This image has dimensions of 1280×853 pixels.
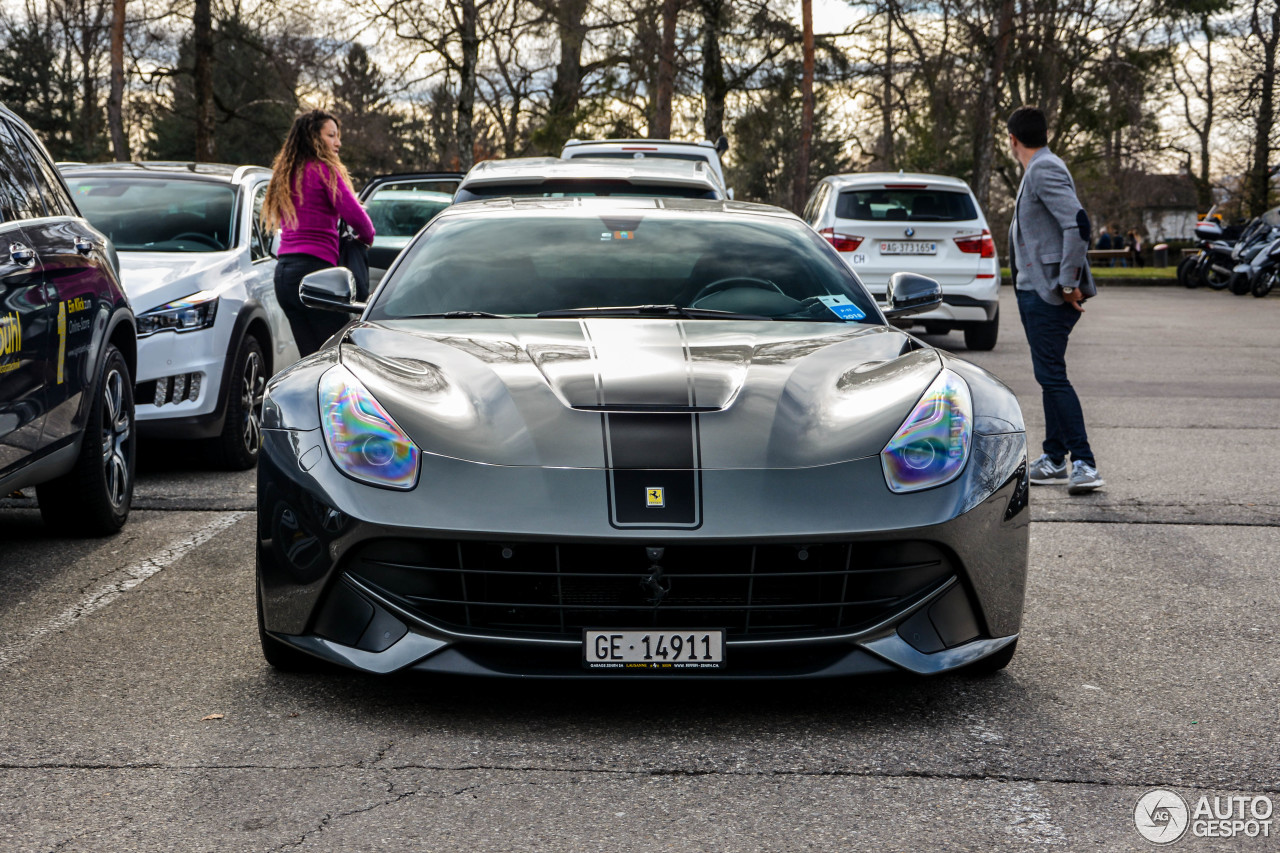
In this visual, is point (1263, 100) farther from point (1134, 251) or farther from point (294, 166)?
point (294, 166)

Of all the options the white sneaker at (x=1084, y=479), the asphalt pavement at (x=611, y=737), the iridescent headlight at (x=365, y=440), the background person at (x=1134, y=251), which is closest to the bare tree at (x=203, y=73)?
the asphalt pavement at (x=611, y=737)

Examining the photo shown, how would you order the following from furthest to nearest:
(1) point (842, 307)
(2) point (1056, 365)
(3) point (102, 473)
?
(2) point (1056, 365), (3) point (102, 473), (1) point (842, 307)

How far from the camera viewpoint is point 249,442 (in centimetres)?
758

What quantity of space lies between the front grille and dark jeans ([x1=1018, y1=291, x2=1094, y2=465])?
151 inches

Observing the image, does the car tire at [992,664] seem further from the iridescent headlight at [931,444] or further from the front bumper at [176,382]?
the front bumper at [176,382]

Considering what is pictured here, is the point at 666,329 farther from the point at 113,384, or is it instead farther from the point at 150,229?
the point at 150,229

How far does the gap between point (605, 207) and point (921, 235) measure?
9105 millimetres

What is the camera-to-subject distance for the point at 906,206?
14.0 m

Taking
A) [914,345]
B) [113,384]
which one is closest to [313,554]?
[914,345]

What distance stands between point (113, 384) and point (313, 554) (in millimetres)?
2784

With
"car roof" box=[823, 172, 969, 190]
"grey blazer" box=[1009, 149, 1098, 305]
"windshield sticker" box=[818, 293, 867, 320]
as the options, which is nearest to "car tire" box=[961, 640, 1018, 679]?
"windshield sticker" box=[818, 293, 867, 320]

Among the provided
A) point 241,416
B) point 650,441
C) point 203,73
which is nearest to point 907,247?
point 241,416

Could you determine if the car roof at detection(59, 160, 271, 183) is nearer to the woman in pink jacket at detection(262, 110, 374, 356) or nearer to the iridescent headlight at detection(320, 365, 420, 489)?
the woman in pink jacket at detection(262, 110, 374, 356)

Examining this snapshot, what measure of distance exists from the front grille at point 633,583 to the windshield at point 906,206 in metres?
10.9
